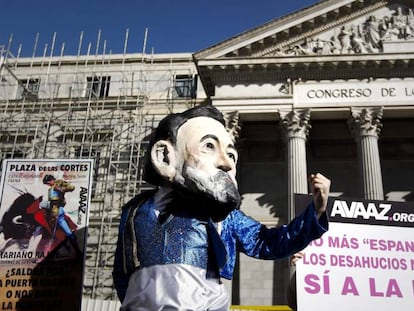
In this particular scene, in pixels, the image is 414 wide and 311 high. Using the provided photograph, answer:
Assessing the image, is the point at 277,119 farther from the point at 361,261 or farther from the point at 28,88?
the point at 361,261

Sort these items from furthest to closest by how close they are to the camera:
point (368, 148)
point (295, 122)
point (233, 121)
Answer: point (233, 121), point (295, 122), point (368, 148)

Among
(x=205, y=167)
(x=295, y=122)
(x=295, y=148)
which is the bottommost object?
(x=205, y=167)

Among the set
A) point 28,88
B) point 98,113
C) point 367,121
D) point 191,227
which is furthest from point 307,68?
point 191,227

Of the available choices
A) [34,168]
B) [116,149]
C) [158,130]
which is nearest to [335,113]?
[116,149]

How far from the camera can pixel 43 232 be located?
7195mm

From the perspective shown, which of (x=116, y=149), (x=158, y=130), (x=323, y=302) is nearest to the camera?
(x=158, y=130)

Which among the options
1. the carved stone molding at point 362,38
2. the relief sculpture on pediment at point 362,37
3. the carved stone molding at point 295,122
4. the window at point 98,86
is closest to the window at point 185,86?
the window at point 98,86

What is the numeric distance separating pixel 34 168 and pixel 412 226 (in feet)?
19.0

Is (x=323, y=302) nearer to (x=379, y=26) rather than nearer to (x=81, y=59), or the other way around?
(x=379, y=26)

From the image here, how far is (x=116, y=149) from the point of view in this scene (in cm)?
2355

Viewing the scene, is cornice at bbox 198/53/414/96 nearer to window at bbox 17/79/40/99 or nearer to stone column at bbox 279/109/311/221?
stone column at bbox 279/109/311/221

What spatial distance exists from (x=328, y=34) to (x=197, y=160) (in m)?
20.5

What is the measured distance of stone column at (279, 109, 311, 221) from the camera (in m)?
19.2

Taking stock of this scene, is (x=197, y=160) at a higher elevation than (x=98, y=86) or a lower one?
lower
